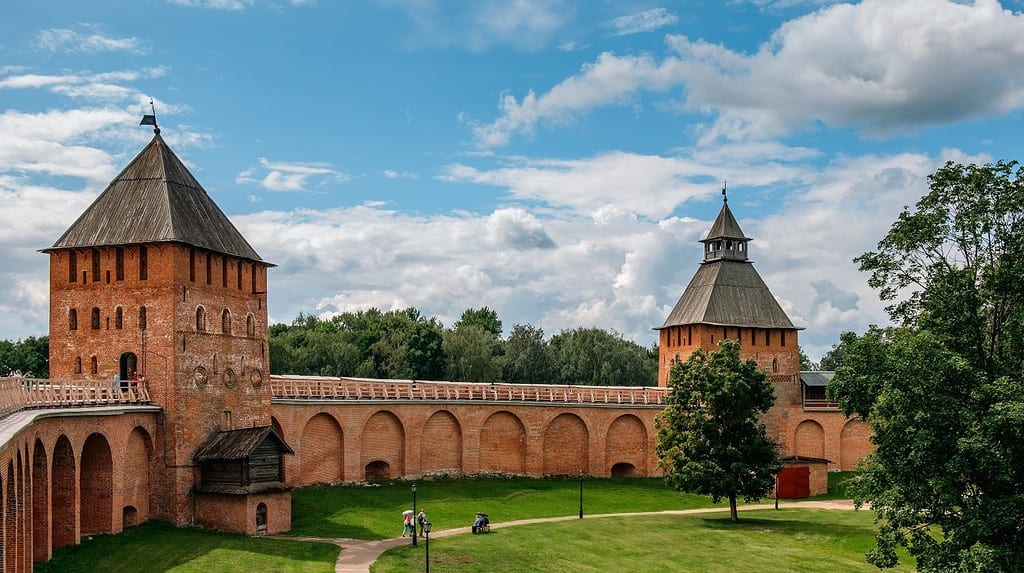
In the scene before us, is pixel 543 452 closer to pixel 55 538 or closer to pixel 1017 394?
pixel 55 538

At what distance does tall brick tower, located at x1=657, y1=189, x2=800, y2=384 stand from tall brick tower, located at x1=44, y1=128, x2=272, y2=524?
1045 inches

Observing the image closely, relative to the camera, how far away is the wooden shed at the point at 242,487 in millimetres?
33594

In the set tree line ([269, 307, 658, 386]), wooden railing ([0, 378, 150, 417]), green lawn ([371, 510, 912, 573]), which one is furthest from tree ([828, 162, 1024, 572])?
tree line ([269, 307, 658, 386])

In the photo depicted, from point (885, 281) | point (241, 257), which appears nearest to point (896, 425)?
point (885, 281)

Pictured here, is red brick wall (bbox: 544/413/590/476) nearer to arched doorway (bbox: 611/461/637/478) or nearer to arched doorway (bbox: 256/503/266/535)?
arched doorway (bbox: 611/461/637/478)

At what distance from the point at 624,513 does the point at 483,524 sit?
9.52m

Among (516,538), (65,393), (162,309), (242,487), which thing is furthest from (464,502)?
(65,393)

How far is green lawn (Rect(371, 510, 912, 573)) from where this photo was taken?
1231 inches

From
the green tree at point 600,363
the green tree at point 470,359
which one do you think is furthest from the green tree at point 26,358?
the green tree at point 600,363

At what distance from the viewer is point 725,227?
188 feet

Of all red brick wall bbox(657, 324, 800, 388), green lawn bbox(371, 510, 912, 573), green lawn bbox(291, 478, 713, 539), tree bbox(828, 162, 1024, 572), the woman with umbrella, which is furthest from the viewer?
red brick wall bbox(657, 324, 800, 388)

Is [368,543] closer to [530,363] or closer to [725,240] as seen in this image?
[725,240]

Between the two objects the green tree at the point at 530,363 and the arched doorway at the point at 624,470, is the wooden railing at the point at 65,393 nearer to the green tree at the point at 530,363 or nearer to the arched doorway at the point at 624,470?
the arched doorway at the point at 624,470

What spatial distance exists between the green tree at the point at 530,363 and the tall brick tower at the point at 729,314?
20090mm
